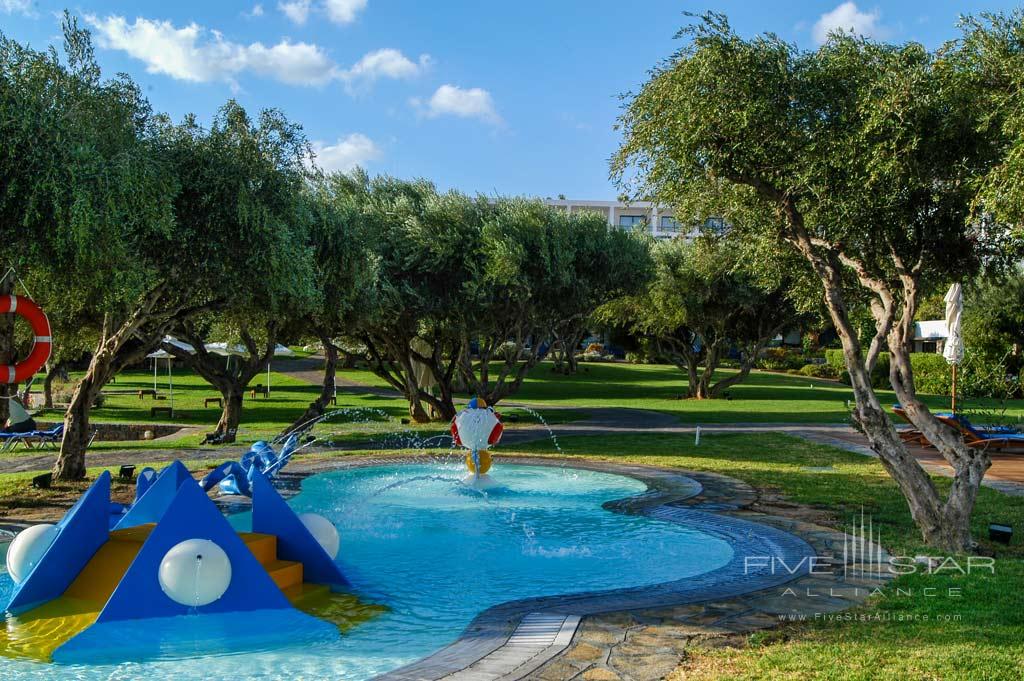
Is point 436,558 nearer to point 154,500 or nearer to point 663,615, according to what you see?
point 154,500

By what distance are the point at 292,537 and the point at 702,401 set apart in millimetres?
32652

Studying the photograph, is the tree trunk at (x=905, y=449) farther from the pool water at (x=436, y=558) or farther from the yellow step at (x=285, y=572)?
the yellow step at (x=285, y=572)

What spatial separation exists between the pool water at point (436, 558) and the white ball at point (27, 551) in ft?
1.25

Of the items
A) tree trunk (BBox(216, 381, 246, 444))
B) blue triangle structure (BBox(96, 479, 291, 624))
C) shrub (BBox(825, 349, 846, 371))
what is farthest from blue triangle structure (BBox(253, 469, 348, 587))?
shrub (BBox(825, 349, 846, 371))

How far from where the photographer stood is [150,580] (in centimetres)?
733

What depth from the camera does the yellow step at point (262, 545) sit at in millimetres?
8422

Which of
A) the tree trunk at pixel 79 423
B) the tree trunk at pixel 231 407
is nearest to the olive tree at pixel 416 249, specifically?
the tree trunk at pixel 231 407

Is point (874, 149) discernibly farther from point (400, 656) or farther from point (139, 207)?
point (139, 207)

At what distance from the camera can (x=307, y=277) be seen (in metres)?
14.5

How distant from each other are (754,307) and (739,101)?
92.9 feet

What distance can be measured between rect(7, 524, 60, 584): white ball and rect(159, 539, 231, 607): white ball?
5.81 ft

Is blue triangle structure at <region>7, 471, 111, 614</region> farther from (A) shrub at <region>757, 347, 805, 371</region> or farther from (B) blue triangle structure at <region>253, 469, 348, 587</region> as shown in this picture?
(A) shrub at <region>757, 347, 805, 371</region>

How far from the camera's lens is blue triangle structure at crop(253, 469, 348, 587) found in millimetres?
8781

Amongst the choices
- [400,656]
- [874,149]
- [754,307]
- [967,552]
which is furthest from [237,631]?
[754,307]
